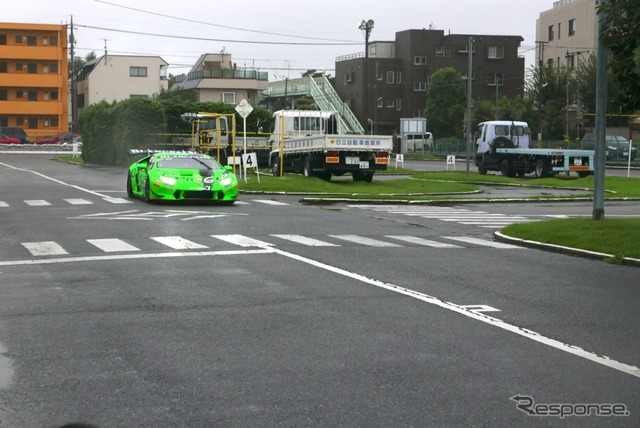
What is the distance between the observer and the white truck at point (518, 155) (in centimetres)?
4509

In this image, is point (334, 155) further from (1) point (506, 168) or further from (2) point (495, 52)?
(2) point (495, 52)

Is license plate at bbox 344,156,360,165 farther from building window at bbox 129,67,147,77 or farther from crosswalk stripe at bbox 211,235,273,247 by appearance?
building window at bbox 129,67,147,77

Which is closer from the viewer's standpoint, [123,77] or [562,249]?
[562,249]

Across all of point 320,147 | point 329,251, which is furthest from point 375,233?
point 320,147

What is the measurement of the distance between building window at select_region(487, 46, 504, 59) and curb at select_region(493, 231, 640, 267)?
90351 millimetres

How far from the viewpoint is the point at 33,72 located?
107m

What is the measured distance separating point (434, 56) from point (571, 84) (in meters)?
29.9

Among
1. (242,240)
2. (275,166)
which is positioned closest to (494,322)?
(242,240)

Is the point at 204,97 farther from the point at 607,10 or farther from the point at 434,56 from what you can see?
the point at 607,10

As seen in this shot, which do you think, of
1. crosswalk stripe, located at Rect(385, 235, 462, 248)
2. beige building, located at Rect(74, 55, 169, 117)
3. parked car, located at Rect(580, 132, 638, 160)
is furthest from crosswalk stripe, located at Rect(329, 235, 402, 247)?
beige building, located at Rect(74, 55, 169, 117)

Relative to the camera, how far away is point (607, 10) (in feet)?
50.1

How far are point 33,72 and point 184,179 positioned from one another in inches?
3456

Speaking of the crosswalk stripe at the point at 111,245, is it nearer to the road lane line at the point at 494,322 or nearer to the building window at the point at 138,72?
the road lane line at the point at 494,322

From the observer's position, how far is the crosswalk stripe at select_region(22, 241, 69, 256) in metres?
15.1
